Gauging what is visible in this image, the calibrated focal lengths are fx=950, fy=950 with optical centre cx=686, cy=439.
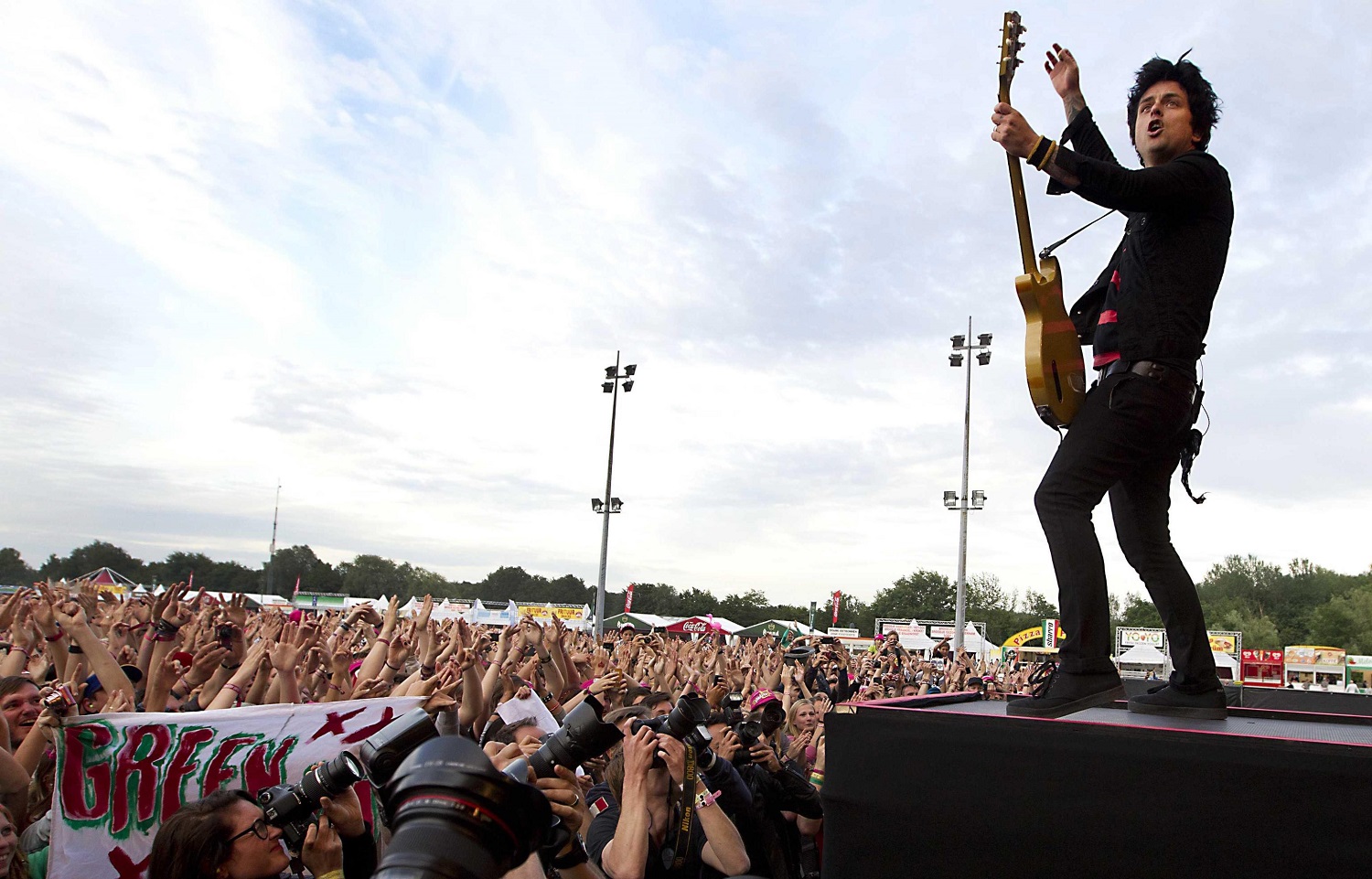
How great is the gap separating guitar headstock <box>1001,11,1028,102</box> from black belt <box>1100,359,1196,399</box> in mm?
1031

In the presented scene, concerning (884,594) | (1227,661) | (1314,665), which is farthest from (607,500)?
(884,594)

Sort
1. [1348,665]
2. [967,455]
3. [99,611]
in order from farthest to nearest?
[1348,665] → [967,455] → [99,611]

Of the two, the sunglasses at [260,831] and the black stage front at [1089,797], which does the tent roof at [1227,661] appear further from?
the sunglasses at [260,831]

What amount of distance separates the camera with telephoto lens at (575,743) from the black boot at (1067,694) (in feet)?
3.99

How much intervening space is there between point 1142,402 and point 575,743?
1.95m

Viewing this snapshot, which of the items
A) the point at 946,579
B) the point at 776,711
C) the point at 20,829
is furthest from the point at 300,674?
the point at 946,579

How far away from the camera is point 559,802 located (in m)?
1.84

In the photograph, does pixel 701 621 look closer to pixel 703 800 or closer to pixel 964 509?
pixel 964 509

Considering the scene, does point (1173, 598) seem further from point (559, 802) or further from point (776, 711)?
point (776, 711)

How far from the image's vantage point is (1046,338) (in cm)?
291

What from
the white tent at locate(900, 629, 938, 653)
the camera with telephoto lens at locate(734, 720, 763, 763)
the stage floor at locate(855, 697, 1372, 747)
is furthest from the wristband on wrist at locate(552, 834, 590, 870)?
the white tent at locate(900, 629, 938, 653)

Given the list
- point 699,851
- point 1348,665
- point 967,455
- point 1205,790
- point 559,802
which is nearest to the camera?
point 559,802

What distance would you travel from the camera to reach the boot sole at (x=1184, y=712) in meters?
2.63

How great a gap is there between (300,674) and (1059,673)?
16.2 ft
